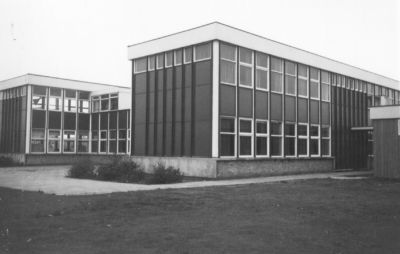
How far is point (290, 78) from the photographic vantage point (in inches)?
1118

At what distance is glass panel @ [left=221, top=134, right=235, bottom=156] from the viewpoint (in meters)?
23.0

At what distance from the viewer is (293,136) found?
28.3m

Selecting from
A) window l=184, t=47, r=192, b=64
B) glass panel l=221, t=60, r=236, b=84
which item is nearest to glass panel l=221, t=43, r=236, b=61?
glass panel l=221, t=60, r=236, b=84

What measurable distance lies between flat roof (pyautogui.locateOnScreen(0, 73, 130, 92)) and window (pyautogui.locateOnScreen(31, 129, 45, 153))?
4.39 meters

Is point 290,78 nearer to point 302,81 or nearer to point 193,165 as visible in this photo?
point 302,81

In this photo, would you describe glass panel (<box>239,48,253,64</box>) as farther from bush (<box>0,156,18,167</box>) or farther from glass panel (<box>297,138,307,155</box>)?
bush (<box>0,156,18,167</box>)

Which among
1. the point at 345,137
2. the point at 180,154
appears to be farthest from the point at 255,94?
the point at 345,137

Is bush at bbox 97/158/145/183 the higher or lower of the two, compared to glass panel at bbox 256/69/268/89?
lower

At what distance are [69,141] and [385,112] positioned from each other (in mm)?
29340

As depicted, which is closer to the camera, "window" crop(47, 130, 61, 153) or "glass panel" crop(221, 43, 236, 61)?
"glass panel" crop(221, 43, 236, 61)

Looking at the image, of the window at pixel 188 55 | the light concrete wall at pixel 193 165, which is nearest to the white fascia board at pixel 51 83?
the window at pixel 188 55

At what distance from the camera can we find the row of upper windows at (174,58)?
23712 mm

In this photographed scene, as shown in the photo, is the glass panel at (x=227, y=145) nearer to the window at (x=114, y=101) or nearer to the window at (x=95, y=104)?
the window at (x=114, y=101)

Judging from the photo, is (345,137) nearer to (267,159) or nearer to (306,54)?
(306,54)
